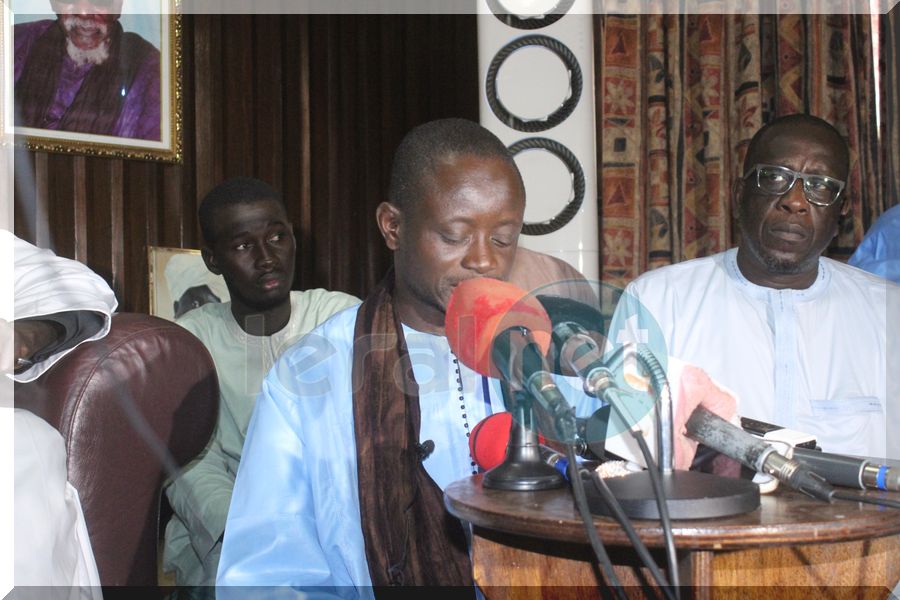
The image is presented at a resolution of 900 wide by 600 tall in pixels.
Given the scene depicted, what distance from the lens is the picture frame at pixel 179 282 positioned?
3.48 metres

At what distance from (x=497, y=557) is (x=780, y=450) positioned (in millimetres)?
327

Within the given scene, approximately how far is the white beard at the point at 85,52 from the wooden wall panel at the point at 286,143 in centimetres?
32

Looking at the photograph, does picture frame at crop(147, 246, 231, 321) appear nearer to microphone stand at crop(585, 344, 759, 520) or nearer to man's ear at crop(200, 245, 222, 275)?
man's ear at crop(200, 245, 222, 275)

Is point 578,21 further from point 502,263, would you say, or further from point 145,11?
point 145,11

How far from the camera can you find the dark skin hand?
161 cm

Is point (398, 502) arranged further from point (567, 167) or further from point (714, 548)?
point (567, 167)

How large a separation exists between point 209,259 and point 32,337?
1822mm

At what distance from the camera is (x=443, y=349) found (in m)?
1.66

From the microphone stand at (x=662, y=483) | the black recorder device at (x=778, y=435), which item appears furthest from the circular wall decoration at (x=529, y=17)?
the microphone stand at (x=662, y=483)

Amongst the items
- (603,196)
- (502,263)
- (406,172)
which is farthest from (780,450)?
(603,196)

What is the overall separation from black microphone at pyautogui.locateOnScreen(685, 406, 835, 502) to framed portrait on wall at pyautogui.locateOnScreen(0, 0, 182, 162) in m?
2.90

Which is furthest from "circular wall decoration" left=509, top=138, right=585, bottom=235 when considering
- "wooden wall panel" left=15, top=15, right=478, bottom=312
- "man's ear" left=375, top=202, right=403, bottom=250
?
"wooden wall panel" left=15, top=15, right=478, bottom=312

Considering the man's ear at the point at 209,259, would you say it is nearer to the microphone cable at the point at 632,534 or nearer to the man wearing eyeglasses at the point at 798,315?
the man wearing eyeglasses at the point at 798,315

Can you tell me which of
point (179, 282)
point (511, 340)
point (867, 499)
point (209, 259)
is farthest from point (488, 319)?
point (179, 282)
